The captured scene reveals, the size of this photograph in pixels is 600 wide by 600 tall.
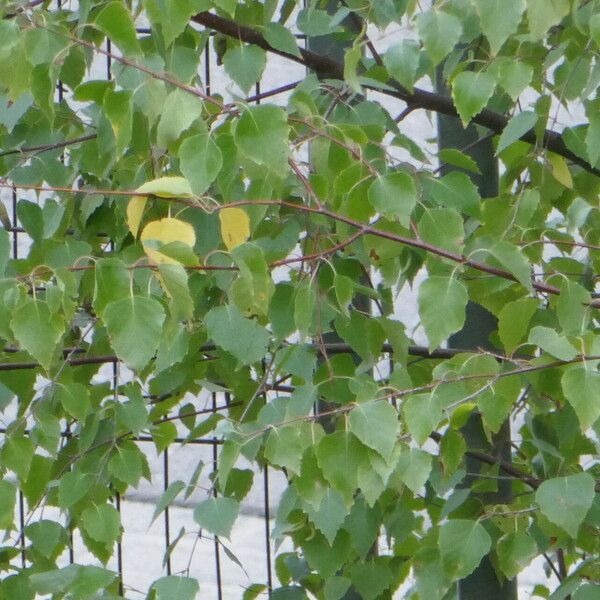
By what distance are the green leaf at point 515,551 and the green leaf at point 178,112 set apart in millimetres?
576

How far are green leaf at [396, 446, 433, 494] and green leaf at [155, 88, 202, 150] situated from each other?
1.12 ft

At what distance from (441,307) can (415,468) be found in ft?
0.47

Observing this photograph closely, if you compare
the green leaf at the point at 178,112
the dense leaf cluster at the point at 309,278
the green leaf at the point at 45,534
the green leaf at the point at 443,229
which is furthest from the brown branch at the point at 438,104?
the green leaf at the point at 45,534

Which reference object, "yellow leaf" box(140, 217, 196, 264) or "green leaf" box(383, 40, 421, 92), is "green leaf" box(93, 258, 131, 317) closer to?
"yellow leaf" box(140, 217, 196, 264)

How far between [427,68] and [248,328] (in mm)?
375

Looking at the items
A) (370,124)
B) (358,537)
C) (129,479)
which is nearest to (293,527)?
(358,537)

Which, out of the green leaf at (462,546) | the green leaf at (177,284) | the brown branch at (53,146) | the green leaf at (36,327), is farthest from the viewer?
the brown branch at (53,146)

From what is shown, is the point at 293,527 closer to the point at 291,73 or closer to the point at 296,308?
the point at 296,308

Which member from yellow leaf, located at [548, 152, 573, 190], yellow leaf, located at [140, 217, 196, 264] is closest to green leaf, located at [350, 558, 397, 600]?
yellow leaf, located at [548, 152, 573, 190]

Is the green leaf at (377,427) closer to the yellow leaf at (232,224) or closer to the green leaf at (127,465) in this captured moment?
the yellow leaf at (232,224)

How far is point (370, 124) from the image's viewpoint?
133 centimetres

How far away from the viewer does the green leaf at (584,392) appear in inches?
37.1

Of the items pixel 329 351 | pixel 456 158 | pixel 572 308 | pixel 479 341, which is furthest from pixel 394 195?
pixel 479 341

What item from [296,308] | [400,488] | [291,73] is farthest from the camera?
[291,73]
